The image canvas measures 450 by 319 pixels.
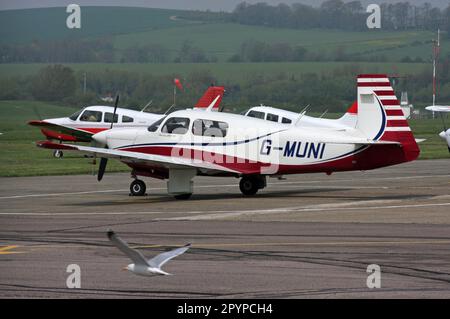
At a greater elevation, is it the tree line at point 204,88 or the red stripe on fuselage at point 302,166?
the red stripe on fuselage at point 302,166

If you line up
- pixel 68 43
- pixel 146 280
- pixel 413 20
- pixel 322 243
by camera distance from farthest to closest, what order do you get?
pixel 413 20
pixel 68 43
pixel 322 243
pixel 146 280

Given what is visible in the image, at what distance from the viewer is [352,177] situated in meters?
29.4

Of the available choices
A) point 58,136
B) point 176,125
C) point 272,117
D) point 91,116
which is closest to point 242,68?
point 58,136

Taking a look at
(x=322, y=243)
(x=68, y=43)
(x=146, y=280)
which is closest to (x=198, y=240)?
(x=322, y=243)

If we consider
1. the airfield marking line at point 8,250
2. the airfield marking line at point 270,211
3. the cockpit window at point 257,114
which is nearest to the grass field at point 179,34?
the cockpit window at point 257,114

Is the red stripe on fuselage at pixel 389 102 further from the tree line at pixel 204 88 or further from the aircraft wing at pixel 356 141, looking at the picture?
the tree line at pixel 204 88

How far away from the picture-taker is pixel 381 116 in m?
22.1

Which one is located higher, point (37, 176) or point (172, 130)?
point (172, 130)

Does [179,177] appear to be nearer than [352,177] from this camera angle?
Yes

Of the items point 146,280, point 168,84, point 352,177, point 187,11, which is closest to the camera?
point 146,280

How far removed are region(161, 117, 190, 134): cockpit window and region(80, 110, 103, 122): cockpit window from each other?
1776 cm

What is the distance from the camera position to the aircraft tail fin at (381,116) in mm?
21859

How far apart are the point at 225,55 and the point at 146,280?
8133 centimetres

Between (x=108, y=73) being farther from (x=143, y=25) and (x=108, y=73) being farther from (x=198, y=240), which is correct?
Result: (x=198, y=240)
